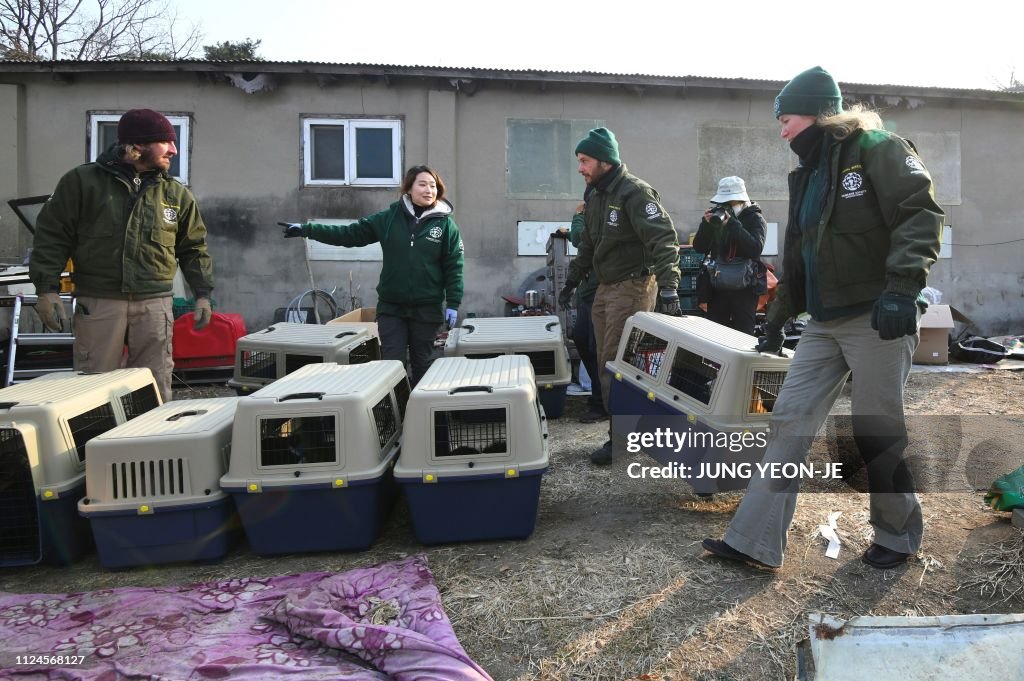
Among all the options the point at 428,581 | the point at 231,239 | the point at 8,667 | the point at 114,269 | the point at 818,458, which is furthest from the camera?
the point at 231,239

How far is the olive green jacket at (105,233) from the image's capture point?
3694 millimetres

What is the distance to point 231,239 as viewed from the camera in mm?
9102

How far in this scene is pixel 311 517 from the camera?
295 centimetres

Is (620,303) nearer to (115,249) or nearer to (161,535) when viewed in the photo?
(161,535)

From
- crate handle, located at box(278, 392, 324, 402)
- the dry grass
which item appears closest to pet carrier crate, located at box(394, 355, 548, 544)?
crate handle, located at box(278, 392, 324, 402)

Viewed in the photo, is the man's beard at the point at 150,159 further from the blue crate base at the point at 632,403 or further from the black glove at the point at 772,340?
the black glove at the point at 772,340

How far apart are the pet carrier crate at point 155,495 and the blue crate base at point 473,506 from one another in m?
0.79

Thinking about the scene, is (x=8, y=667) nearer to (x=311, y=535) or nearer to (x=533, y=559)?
(x=311, y=535)

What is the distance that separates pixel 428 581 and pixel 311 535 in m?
0.61

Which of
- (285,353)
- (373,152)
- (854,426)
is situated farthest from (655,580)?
(373,152)

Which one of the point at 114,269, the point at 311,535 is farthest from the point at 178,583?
the point at 114,269

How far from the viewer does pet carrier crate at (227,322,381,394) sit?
479 cm

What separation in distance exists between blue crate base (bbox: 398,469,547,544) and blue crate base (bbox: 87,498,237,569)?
0.80 m

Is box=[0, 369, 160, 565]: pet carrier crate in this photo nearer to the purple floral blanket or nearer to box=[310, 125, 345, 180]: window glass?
the purple floral blanket
